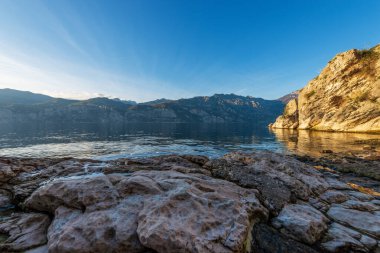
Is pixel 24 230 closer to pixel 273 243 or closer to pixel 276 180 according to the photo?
pixel 273 243

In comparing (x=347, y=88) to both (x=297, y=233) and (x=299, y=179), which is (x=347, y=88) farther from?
(x=297, y=233)

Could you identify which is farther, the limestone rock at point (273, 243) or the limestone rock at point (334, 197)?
the limestone rock at point (334, 197)

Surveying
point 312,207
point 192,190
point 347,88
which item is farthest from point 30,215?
point 347,88

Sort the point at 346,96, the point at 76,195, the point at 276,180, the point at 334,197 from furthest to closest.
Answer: the point at 346,96
the point at 276,180
the point at 334,197
the point at 76,195

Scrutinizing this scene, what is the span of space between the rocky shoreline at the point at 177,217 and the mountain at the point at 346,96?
84.2 m

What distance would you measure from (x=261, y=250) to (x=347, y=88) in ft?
355

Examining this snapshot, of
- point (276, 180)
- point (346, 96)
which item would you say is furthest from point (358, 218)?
point (346, 96)

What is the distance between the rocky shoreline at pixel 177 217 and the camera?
18.3 ft

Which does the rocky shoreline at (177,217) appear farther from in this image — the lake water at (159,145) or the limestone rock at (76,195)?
the lake water at (159,145)

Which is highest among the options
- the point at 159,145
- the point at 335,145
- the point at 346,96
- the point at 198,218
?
the point at 346,96

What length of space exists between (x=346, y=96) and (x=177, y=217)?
108 m

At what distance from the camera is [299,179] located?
482 inches

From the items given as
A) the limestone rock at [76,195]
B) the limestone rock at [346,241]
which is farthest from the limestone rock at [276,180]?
the limestone rock at [76,195]

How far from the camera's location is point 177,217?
614 centimetres
